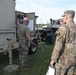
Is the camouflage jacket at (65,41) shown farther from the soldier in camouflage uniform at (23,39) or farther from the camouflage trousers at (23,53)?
the camouflage trousers at (23,53)

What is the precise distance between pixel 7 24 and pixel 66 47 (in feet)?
14.5

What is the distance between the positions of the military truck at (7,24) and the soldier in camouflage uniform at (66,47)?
387 centimetres

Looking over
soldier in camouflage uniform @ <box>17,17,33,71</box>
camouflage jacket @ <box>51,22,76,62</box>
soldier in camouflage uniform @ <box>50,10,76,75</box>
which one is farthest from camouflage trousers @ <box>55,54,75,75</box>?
soldier in camouflage uniform @ <box>17,17,33,71</box>

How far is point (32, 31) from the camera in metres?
11.0

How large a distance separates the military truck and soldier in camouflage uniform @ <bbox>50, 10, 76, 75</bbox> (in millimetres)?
3872

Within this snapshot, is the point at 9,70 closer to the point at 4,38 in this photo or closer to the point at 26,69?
the point at 26,69

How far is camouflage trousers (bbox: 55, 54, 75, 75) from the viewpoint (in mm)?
4094

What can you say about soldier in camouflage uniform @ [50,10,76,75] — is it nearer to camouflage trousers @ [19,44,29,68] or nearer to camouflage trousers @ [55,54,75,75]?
camouflage trousers @ [55,54,75,75]

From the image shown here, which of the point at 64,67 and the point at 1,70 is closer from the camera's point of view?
the point at 64,67

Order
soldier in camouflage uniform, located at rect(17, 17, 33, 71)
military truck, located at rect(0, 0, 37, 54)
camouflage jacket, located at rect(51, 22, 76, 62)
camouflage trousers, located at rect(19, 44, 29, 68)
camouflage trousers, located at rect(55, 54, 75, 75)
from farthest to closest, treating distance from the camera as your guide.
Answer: military truck, located at rect(0, 0, 37, 54) < camouflage trousers, located at rect(19, 44, 29, 68) < soldier in camouflage uniform, located at rect(17, 17, 33, 71) < camouflage trousers, located at rect(55, 54, 75, 75) < camouflage jacket, located at rect(51, 22, 76, 62)

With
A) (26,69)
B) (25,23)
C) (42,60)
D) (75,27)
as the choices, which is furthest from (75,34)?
(42,60)

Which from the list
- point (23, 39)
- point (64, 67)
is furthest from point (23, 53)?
point (64, 67)

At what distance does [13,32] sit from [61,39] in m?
4.62

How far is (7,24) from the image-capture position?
802 cm
